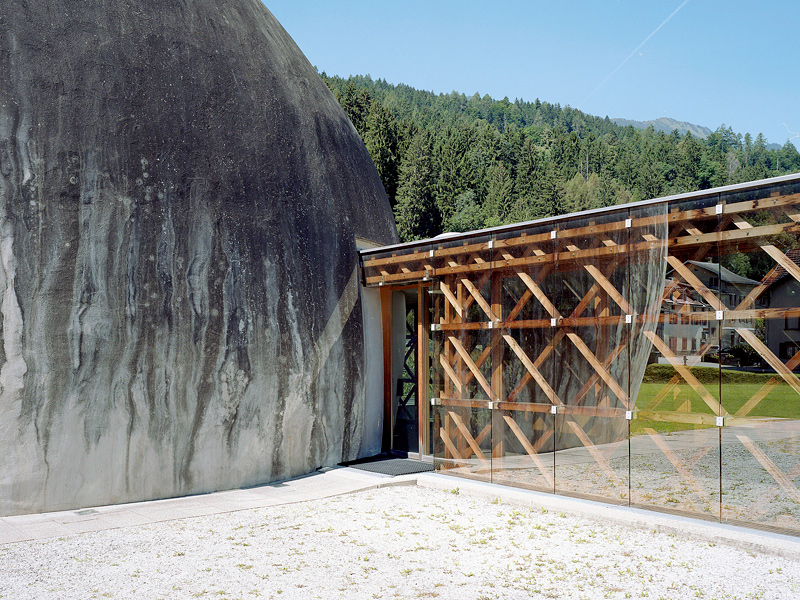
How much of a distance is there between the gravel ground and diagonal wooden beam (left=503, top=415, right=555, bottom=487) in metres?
0.55

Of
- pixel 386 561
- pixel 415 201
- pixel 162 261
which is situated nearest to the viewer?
pixel 386 561

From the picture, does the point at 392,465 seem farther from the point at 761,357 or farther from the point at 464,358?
the point at 761,357

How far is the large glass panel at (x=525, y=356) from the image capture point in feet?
25.0

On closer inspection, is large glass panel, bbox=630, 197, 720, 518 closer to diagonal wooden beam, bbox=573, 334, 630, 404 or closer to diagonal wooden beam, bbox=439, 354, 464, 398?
diagonal wooden beam, bbox=573, 334, 630, 404

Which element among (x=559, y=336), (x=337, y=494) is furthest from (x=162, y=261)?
(x=559, y=336)

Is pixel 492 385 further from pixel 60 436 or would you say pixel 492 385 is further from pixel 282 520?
pixel 60 436

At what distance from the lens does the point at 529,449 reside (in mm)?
7715

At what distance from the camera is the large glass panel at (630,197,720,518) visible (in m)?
6.29

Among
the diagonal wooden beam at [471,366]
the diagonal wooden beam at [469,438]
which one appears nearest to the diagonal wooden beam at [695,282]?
the diagonal wooden beam at [471,366]

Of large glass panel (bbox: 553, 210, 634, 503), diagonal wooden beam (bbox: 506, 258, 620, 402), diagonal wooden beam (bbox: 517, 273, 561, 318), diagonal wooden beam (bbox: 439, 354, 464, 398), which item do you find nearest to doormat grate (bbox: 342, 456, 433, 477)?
diagonal wooden beam (bbox: 439, 354, 464, 398)

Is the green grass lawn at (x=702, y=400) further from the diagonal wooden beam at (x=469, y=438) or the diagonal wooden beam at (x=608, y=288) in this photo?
the diagonal wooden beam at (x=469, y=438)

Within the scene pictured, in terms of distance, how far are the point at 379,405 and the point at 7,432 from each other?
4825 mm

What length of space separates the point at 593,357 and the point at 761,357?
166 centimetres

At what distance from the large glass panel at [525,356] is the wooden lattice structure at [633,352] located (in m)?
0.01
